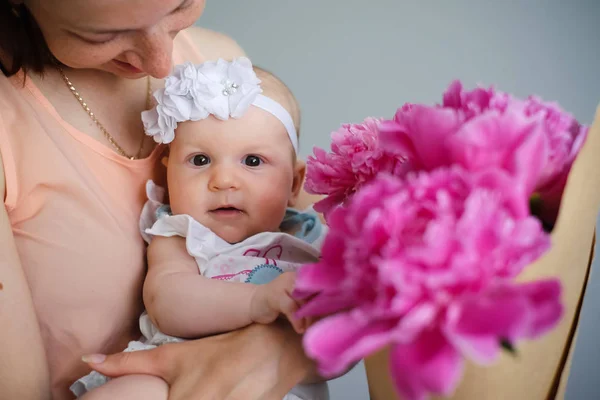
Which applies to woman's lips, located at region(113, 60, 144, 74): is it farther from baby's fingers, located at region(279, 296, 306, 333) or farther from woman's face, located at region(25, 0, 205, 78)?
baby's fingers, located at region(279, 296, 306, 333)

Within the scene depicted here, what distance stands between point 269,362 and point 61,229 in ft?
1.25

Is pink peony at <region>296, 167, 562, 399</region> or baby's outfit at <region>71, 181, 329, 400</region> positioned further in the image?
baby's outfit at <region>71, 181, 329, 400</region>

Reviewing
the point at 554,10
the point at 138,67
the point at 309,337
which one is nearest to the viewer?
the point at 309,337

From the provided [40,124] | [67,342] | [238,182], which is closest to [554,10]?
[238,182]

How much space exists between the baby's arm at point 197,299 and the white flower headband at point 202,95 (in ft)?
0.70

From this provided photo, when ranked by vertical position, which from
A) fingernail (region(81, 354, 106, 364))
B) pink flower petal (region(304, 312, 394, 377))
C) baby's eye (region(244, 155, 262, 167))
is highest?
pink flower petal (region(304, 312, 394, 377))

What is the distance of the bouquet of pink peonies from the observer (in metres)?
0.35

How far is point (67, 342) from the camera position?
2.81ft

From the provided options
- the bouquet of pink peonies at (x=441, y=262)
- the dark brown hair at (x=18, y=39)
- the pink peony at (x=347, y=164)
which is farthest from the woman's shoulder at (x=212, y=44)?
the bouquet of pink peonies at (x=441, y=262)

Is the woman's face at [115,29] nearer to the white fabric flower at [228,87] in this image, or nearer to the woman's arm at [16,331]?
the white fabric flower at [228,87]

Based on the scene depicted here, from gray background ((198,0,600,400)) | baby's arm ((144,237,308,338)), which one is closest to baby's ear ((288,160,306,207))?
baby's arm ((144,237,308,338))

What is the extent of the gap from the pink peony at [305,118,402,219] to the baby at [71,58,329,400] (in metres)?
A: 0.23

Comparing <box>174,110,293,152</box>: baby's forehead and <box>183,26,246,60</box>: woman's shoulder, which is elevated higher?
<box>183,26,246,60</box>: woman's shoulder

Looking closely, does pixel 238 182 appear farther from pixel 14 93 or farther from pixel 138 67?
pixel 14 93
